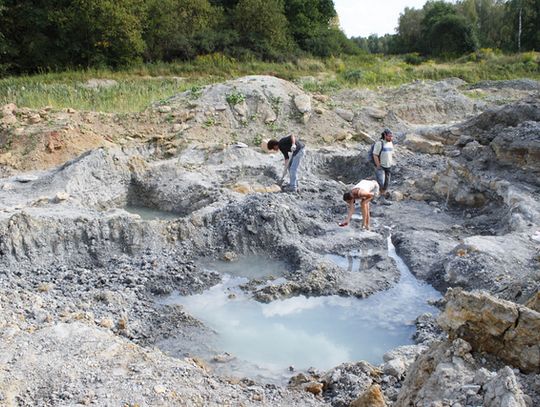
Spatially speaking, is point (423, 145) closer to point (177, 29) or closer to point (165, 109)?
point (165, 109)

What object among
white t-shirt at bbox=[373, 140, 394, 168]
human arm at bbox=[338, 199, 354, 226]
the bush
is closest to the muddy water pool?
human arm at bbox=[338, 199, 354, 226]

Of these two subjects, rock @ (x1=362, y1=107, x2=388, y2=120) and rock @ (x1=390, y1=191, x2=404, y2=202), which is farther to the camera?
rock @ (x1=362, y1=107, x2=388, y2=120)

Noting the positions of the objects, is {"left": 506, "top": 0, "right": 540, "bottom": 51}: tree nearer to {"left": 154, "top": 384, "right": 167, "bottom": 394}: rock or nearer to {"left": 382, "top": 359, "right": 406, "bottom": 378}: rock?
{"left": 382, "top": 359, "right": 406, "bottom": 378}: rock

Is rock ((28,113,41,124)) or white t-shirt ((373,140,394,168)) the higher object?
rock ((28,113,41,124))

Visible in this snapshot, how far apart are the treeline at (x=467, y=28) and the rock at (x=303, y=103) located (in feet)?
91.4

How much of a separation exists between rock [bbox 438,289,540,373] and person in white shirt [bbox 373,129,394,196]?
753cm

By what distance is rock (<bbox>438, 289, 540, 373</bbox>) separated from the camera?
4762 mm

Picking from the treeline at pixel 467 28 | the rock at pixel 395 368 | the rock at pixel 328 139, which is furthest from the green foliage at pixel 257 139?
the treeline at pixel 467 28

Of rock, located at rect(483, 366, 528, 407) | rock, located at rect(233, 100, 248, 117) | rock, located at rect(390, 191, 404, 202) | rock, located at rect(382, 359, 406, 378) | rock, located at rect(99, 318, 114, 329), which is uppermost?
rock, located at rect(233, 100, 248, 117)

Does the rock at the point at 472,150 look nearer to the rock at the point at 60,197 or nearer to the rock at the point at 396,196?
the rock at the point at 396,196

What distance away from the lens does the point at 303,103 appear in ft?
56.1

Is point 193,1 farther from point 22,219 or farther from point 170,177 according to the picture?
point 22,219

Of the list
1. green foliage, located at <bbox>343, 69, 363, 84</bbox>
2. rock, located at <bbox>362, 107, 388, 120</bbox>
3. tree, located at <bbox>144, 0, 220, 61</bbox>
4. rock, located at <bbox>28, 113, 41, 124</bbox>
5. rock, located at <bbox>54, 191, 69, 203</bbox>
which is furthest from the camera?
tree, located at <bbox>144, 0, 220, 61</bbox>

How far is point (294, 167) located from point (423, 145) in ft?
16.1
